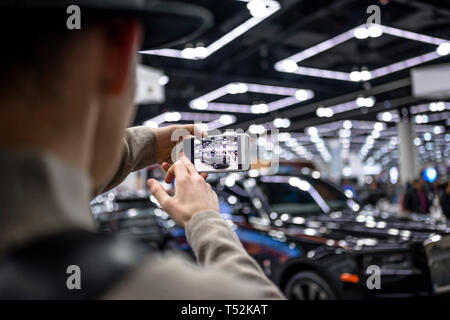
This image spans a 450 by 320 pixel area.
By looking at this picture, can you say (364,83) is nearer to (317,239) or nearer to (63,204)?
(317,239)

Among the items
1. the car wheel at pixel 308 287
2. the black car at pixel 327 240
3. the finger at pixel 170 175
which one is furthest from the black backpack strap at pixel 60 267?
the car wheel at pixel 308 287

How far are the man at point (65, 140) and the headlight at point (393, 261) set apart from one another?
8.58ft

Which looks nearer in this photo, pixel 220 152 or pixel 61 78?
pixel 61 78

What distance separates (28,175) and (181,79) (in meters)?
11.5

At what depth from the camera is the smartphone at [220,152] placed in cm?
101

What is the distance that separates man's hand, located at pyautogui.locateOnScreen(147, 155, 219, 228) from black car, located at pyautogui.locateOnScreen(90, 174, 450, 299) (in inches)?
56.3

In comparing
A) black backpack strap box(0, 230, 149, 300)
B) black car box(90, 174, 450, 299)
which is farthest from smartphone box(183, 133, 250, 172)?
black car box(90, 174, 450, 299)

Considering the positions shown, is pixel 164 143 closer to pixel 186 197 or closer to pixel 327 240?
pixel 186 197

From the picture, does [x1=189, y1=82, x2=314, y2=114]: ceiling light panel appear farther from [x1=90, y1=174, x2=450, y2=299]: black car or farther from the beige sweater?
the beige sweater

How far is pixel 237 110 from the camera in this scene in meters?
14.7

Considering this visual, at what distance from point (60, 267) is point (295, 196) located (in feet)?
11.9

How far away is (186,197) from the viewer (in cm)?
84

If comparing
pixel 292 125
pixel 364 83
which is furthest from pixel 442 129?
pixel 364 83

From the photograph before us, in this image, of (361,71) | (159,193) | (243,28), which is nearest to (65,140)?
(159,193)
